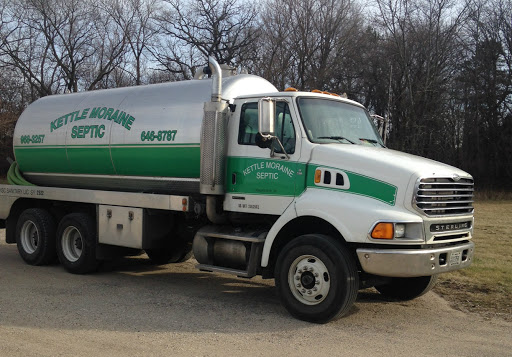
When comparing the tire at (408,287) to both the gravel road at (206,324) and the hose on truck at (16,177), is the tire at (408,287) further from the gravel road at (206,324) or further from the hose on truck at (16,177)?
the hose on truck at (16,177)

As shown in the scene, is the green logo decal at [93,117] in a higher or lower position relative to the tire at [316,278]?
higher

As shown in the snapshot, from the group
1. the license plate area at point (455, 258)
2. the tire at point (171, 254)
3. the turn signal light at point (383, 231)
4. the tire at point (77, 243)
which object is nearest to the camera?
the turn signal light at point (383, 231)

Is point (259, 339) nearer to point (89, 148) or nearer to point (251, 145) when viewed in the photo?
point (251, 145)

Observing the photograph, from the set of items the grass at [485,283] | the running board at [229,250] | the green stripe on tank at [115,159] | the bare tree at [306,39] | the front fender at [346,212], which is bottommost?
the grass at [485,283]

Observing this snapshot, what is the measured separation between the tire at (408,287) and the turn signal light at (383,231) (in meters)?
1.87

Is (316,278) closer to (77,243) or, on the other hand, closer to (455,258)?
(455,258)

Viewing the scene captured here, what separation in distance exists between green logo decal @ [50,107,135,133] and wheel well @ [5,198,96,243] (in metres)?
1.31

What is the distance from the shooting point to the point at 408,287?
7.89 metres

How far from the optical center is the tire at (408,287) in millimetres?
7742

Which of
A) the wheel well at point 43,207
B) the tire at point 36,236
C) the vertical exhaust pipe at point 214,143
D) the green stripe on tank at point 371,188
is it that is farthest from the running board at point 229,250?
the tire at point 36,236

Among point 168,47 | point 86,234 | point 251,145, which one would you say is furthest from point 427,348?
point 168,47

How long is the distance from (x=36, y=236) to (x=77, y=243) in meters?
1.22

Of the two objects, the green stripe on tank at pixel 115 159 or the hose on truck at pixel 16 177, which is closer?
the green stripe on tank at pixel 115 159

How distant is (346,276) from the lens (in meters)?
6.36
